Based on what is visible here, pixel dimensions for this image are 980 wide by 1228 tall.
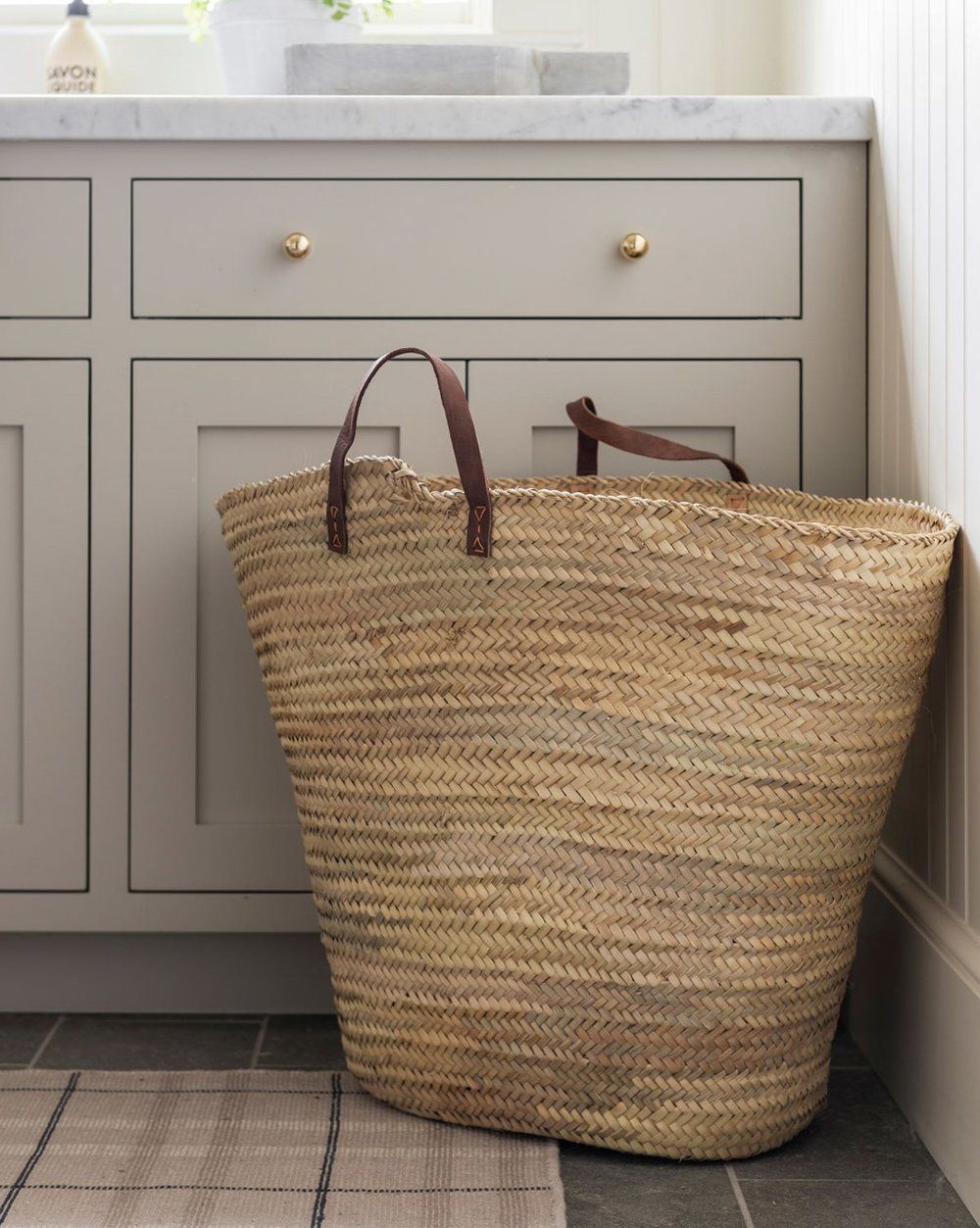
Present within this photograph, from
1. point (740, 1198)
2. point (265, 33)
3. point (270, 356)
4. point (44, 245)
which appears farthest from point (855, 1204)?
point (265, 33)

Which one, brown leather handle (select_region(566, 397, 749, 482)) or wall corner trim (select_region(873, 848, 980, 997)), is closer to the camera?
wall corner trim (select_region(873, 848, 980, 997))

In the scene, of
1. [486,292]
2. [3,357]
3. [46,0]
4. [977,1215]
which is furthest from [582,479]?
[46,0]

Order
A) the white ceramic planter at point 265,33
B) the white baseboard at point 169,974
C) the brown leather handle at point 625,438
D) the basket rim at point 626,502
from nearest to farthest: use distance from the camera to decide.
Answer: the basket rim at point 626,502, the brown leather handle at point 625,438, the white baseboard at point 169,974, the white ceramic planter at point 265,33

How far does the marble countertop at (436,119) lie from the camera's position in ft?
4.12

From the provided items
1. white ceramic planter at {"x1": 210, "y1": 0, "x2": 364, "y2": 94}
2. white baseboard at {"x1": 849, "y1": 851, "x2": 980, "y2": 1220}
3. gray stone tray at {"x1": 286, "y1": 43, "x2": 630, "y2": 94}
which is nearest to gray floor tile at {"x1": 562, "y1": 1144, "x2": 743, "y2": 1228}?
white baseboard at {"x1": 849, "y1": 851, "x2": 980, "y2": 1220}

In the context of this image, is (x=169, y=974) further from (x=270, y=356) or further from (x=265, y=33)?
(x=265, y=33)

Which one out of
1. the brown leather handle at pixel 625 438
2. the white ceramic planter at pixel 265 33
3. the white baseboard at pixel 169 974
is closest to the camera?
the brown leather handle at pixel 625 438

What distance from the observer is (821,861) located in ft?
3.26

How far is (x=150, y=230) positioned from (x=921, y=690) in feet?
2.66

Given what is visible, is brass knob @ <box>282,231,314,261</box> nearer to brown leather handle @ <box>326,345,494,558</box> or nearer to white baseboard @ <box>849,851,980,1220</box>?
brown leather handle @ <box>326,345,494,558</box>

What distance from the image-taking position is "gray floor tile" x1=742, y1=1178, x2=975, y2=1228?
0.95 m

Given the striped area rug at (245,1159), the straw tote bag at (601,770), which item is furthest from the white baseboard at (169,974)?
the straw tote bag at (601,770)

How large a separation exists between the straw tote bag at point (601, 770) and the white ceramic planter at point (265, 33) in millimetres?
782

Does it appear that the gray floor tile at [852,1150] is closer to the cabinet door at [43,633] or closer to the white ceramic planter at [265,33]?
the cabinet door at [43,633]
